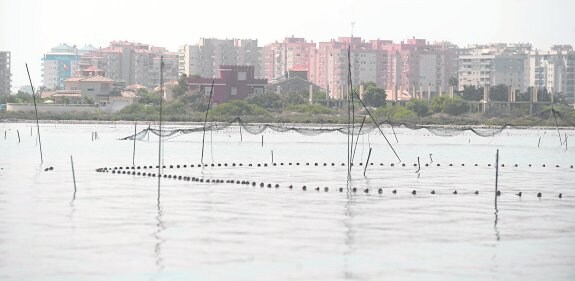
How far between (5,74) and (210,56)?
3784 centimetres

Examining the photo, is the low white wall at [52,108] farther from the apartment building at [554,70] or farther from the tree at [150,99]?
the apartment building at [554,70]

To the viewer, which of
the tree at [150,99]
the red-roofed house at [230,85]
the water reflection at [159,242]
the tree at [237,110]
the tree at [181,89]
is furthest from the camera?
the tree at [150,99]

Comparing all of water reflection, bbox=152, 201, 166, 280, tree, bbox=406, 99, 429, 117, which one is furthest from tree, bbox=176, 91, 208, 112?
water reflection, bbox=152, 201, 166, 280

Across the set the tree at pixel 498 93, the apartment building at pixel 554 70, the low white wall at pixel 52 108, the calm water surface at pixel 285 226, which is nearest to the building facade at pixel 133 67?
the apartment building at pixel 554 70

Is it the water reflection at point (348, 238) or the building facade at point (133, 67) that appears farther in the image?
the building facade at point (133, 67)

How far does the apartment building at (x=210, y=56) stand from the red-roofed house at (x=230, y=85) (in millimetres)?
73870

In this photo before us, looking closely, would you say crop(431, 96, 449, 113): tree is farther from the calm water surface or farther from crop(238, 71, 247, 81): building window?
the calm water surface

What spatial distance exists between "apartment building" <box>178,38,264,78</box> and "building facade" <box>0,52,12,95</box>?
28961 millimetres

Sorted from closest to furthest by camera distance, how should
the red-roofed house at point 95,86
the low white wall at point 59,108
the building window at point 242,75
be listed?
the low white wall at point 59,108, the building window at point 242,75, the red-roofed house at point 95,86

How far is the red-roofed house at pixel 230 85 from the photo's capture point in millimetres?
109812

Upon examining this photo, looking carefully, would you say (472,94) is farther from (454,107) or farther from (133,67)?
(133,67)

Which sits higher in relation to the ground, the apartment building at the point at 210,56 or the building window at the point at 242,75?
the apartment building at the point at 210,56

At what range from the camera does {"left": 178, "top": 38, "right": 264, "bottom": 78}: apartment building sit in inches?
7441

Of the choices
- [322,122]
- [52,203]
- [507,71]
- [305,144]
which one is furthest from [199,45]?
[52,203]
